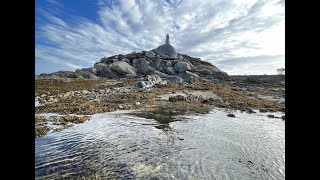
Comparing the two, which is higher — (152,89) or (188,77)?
(188,77)

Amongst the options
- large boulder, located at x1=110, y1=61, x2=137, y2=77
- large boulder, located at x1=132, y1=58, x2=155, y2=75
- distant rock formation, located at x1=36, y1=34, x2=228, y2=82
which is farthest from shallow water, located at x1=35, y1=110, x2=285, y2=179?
large boulder, located at x1=132, y1=58, x2=155, y2=75

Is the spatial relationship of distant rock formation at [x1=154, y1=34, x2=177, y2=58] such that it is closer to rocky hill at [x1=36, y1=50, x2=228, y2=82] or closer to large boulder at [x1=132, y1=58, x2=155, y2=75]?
rocky hill at [x1=36, y1=50, x2=228, y2=82]

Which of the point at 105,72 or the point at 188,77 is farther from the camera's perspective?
the point at 105,72

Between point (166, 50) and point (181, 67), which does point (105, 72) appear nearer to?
point (181, 67)

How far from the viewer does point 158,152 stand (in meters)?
10.6

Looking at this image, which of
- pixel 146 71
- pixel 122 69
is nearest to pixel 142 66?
pixel 146 71

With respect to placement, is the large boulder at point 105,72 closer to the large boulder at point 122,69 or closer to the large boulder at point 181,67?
the large boulder at point 122,69

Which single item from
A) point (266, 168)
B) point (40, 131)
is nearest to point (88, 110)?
point (40, 131)

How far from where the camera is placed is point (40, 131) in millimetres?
13125

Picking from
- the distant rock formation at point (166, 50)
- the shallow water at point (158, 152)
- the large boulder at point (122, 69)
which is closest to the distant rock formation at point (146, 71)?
the large boulder at point (122, 69)

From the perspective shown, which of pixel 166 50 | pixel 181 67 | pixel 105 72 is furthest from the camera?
pixel 166 50

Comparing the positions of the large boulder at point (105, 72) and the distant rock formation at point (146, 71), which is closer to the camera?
the distant rock formation at point (146, 71)

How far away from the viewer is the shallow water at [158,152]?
8.41 meters
